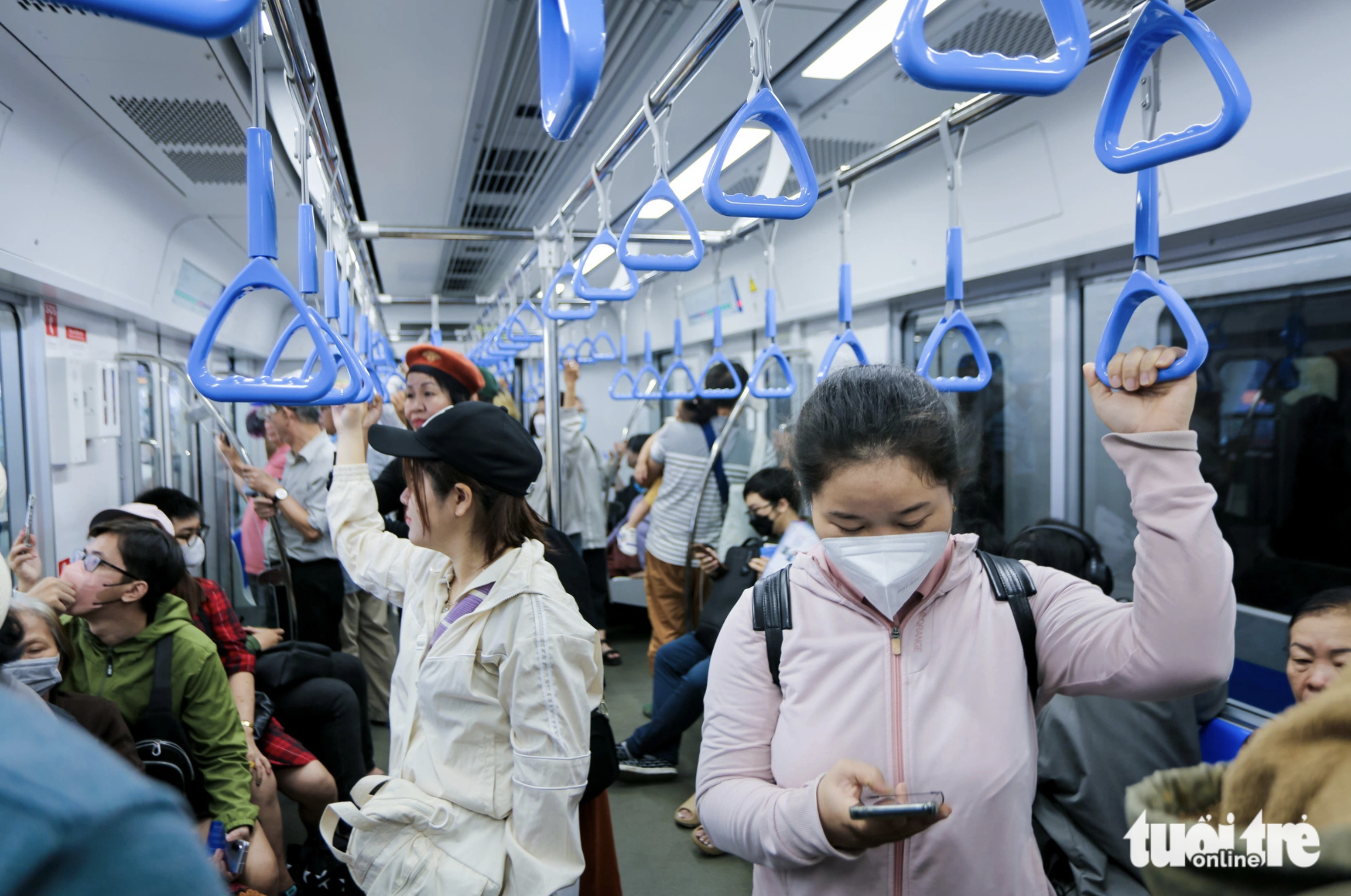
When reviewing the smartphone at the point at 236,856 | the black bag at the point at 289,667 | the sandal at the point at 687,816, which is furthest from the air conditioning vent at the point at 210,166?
the sandal at the point at 687,816

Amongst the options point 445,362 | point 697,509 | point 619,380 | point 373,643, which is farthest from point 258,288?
point 619,380

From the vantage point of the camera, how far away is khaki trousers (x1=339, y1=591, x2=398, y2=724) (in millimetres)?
4848

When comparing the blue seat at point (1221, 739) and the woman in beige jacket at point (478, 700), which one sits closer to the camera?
the woman in beige jacket at point (478, 700)

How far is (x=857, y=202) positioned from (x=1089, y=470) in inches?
85.5

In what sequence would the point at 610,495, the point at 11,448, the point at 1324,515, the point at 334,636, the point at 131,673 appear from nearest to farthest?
1. the point at 131,673
2. the point at 1324,515
3. the point at 11,448
4. the point at 334,636
5. the point at 610,495

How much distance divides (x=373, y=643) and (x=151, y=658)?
2.44m

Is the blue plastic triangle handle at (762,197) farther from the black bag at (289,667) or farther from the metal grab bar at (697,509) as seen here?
Answer: the metal grab bar at (697,509)

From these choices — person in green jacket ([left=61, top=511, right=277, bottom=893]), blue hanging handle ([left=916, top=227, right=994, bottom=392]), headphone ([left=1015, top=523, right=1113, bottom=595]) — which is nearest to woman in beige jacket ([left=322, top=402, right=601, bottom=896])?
person in green jacket ([left=61, top=511, right=277, bottom=893])

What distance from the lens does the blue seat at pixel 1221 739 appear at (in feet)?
7.73

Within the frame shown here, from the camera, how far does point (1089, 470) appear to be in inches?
152

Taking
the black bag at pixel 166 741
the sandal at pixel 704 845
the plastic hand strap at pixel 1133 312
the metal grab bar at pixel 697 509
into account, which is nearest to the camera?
the plastic hand strap at pixel 1133 312

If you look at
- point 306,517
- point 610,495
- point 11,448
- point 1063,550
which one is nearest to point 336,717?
point 306,517

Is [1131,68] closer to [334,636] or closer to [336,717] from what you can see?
[336,717]

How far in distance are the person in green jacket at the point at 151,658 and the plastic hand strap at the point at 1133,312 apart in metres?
2.81
